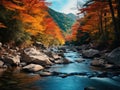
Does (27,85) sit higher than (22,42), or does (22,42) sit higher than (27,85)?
(22,42)

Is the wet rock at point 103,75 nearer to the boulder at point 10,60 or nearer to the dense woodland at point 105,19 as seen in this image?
the boulder at point 10,60

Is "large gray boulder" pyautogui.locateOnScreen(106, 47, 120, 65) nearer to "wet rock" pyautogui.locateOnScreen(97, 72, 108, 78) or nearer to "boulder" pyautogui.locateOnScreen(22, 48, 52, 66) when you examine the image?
"wet rock" pyautogui.locateOnScreen(97, 72, 108, 78)

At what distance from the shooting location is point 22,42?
3138 cm

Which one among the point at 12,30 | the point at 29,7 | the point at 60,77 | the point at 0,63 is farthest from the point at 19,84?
the point at 29,7

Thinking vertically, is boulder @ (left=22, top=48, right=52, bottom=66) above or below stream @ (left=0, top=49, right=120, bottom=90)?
above

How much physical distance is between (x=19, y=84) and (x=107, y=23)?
24.1m

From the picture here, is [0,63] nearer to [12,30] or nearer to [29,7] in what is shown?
[12,30]

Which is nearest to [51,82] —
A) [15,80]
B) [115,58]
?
[15,80]

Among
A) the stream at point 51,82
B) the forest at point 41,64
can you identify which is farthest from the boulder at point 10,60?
the stream at point 51,82

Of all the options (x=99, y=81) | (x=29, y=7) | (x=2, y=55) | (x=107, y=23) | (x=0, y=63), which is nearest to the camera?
(x=99, y=81)

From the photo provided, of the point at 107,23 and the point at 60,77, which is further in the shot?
the point at 107,23

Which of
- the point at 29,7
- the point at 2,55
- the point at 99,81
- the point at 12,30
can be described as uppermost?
the point at 29,7

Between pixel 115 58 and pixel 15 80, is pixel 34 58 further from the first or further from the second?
pixel 15 80

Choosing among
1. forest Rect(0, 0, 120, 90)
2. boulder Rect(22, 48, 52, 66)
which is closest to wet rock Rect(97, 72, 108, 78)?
forest Rect(0, 0, 120, 90)
